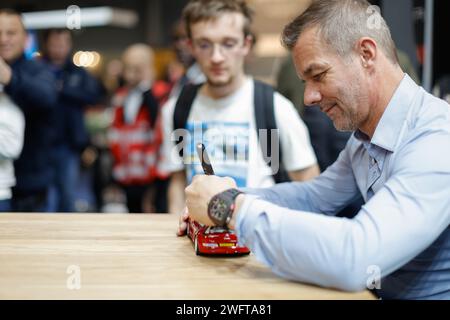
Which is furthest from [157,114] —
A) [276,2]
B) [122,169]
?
[276,2]

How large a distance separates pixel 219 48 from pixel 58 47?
8.40 feet

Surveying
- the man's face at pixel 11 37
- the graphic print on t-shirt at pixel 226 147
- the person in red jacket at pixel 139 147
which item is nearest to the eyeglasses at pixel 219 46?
the graphic print on t-shirt at pixel 226 147

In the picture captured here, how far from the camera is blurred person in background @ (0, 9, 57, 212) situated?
2.69 m

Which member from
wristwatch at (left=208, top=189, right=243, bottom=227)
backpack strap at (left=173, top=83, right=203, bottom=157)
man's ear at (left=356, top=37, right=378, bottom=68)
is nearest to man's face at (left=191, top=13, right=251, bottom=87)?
backpack strap at (left=173, top=83, right=203, bottom=157)

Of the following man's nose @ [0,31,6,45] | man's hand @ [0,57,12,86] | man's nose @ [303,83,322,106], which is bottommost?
man's nose @ [303,83,322,106]

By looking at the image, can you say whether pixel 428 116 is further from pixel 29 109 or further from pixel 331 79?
pixel 29 109

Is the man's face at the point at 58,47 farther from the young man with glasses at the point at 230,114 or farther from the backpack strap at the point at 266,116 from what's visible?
the backpack strap at the point at 266,116

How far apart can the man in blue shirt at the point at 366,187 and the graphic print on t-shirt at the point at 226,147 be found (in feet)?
2.51

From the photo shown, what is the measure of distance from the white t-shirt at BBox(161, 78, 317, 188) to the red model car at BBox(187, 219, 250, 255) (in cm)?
95

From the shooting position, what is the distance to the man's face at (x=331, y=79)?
134cm

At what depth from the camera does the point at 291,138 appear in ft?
7.76

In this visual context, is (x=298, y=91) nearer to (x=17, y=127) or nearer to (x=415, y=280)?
(x=17, y=127)

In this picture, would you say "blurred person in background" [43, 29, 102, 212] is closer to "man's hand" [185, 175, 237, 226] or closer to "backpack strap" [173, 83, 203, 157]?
"backpack strap" [173, 83, 203, 157]

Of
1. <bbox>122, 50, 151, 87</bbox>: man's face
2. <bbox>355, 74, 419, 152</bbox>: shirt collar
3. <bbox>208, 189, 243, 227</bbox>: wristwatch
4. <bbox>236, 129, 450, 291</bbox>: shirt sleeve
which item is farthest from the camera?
<bbox>122, 50, 151, 87</bbox>: man's face
